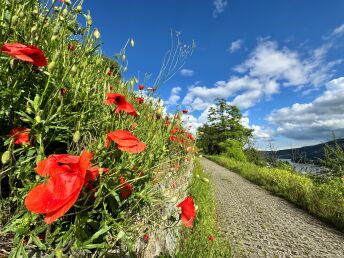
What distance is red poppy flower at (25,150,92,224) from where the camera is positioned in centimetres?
64

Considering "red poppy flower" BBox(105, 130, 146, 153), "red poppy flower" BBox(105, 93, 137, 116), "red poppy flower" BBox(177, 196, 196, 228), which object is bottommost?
"red poppy flower" BBox(177, 196, 196, 228)

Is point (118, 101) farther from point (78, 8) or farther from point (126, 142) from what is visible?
point (78, 8)

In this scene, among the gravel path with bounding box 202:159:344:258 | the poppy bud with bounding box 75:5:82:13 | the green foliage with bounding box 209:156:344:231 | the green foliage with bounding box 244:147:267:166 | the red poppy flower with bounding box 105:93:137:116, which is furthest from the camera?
the green foliage with bounding box 244:147:267:166

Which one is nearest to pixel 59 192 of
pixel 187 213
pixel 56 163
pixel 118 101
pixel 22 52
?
pixel 56 163

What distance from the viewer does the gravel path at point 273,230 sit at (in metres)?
4.78

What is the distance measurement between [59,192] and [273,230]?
20.1 ft

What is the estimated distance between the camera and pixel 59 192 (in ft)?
2.13

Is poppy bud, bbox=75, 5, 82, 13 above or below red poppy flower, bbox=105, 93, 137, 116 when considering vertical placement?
above

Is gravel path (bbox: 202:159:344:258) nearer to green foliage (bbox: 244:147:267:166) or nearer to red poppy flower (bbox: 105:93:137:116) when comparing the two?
red poppy flower (bbox: 105:93:137:116)

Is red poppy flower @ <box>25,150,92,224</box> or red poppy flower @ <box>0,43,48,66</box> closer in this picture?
red poppy flower @ <box>25,150,92,224</box>

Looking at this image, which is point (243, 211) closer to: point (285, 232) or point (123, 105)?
point (285, 232)

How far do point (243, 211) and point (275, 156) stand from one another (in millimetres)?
13899

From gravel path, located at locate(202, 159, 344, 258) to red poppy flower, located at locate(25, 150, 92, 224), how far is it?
4504mm

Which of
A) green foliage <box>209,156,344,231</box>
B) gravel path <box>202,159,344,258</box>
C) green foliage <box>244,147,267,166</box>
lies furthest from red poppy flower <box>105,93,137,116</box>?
green foliage <box>244,147,267,166</box>
